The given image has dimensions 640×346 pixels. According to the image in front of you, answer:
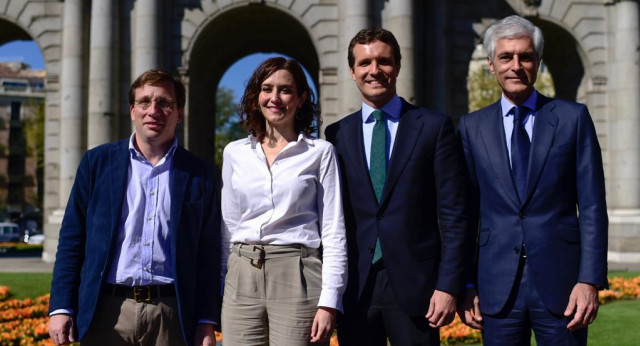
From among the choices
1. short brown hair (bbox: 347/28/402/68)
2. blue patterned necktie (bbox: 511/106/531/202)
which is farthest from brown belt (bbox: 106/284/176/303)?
blue patterned necktie (bbox: 511/106/531/202)

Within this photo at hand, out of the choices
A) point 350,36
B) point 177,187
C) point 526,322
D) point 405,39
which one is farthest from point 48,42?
point 526,322

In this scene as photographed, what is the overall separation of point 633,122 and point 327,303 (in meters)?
19.6

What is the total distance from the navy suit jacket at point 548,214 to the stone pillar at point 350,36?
1483cm

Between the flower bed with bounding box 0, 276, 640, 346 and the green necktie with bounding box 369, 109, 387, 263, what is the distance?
5243mm

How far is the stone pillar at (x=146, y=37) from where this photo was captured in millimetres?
20438

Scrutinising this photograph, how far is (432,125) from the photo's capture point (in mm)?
5027

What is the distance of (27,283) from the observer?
49.7 ft

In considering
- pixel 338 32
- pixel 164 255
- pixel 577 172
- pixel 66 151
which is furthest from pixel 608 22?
pixel 164 255

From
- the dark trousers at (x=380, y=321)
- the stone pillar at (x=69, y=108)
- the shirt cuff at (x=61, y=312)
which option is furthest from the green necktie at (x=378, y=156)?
the stone pillar at (x=69, y=108)

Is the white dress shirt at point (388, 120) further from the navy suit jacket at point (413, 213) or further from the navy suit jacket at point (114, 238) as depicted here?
the navy suit jacket at point (114, 238)

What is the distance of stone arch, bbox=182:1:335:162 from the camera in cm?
2127

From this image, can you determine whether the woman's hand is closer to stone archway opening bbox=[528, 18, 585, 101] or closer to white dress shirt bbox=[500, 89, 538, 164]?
Answer: white dress shirt bbox=[500, 89, 538, 164]

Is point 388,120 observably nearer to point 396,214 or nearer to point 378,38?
point 378,38

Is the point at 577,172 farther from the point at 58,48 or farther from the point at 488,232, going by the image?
the point at 58,48
